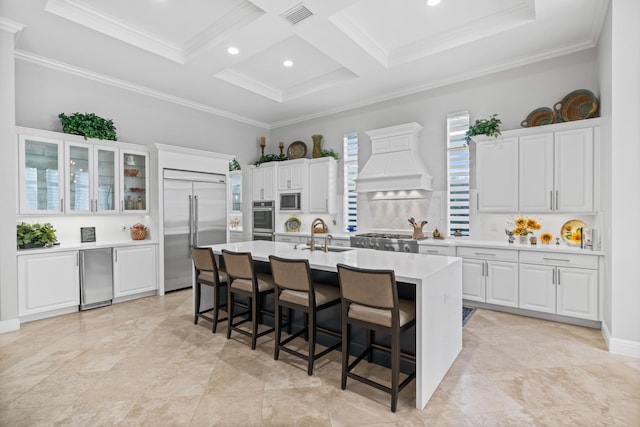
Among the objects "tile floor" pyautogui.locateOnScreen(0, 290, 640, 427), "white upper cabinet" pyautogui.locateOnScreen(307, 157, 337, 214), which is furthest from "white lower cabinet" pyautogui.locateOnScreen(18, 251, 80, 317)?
"white upper cabinet" pyautogui.locateOnScreen(307, 157, 337, 214)

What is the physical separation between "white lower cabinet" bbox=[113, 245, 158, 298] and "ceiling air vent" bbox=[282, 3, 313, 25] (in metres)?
3.84

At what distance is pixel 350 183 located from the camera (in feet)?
20.3

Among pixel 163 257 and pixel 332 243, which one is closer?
pixel 163 257

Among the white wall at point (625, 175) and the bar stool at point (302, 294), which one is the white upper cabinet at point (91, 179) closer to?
the bar stool at point (302, 294)

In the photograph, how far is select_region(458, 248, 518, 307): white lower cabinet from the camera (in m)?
3.99

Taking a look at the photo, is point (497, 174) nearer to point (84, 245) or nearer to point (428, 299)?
point (428, 299)

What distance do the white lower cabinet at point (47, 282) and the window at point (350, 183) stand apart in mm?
4288


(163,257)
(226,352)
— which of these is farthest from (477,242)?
(163,257)

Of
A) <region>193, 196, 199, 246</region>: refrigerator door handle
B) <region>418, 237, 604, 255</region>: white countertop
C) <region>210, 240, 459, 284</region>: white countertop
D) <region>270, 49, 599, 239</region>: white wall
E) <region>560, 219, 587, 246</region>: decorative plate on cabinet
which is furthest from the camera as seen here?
<region>193, 196, 199, 246</region>: refrigerator door handle

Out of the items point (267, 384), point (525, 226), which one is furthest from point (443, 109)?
point (267, 384)

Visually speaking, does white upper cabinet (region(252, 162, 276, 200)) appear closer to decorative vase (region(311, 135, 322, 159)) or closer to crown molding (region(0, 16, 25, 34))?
decorative vase (region(311, 135, 322, 159))

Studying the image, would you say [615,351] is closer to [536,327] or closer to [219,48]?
[536,327]

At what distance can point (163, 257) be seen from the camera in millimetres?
5082

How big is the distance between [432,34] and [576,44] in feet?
5.88
